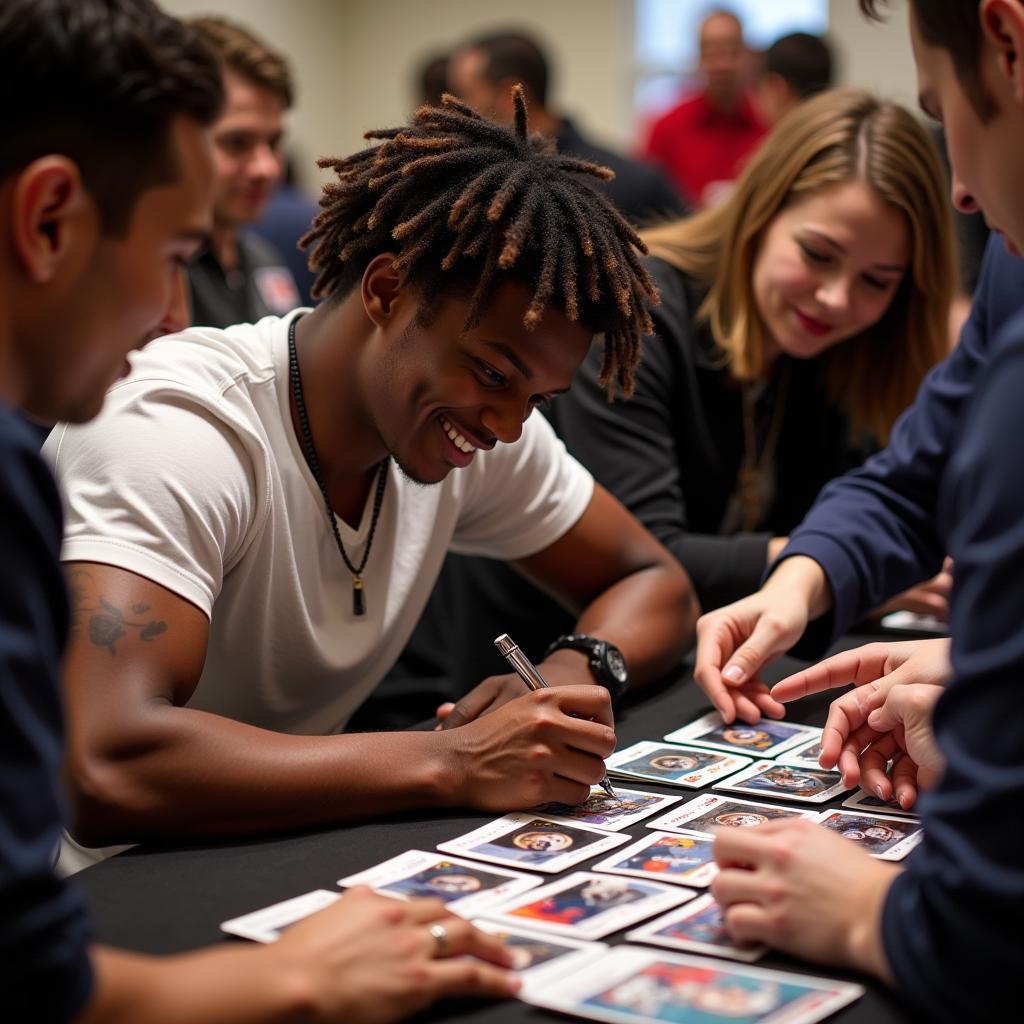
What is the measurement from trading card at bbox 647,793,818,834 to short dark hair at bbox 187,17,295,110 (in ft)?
9.14

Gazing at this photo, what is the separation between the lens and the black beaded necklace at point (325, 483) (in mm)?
1622

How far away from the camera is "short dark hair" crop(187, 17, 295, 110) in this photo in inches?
140

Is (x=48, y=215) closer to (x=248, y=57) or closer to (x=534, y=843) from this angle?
(x=534, y=843)

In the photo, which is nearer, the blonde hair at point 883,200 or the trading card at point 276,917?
the trading card at point 276,917

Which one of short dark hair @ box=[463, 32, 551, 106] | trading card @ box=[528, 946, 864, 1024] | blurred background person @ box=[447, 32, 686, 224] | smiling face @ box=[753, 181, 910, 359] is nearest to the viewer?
trading card @ box=[528, 946, 864, 1024]

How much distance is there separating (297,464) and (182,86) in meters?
0.64

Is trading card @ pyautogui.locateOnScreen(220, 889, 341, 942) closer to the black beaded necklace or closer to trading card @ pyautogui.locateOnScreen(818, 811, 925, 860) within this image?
trading card @ pyautogui.locateOnScreen(818, 811, 925, 860)

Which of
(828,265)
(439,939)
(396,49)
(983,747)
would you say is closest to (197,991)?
(439,939)

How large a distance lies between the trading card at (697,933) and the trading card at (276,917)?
0.26m

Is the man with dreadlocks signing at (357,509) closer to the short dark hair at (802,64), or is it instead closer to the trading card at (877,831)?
the trading card at (877,831)

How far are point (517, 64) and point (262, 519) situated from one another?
348 cm

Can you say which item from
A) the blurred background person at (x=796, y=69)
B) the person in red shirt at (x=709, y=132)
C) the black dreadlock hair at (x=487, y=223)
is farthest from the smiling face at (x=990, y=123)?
the person in red shirt at (x=709, y=132)

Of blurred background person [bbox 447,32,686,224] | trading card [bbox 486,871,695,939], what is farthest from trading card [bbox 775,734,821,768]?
blurred background person [bbox 447,32,686,224]

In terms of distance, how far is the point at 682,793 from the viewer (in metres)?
1.38
